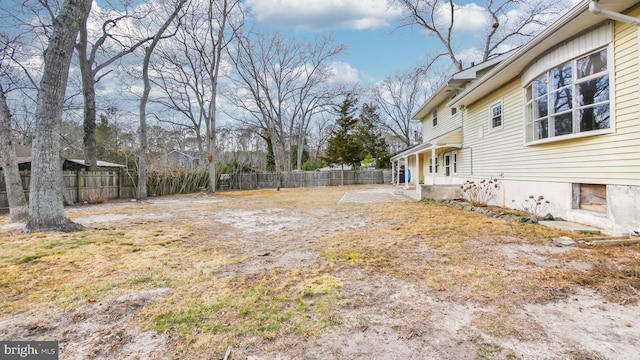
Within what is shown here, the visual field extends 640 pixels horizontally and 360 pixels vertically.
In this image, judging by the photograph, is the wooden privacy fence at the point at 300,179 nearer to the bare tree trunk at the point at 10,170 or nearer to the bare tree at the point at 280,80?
the bare tree at the point at 280,80

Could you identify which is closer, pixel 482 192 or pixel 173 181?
pixel 482 192

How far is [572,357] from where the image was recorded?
1695 millimetres

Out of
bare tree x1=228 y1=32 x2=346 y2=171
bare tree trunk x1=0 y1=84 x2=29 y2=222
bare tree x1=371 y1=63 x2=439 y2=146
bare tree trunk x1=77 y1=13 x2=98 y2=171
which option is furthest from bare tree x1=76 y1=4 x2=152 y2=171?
bare tree x1=371 y1=63 x2=439 y2=146

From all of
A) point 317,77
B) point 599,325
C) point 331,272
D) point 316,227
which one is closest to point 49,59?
point 316,227

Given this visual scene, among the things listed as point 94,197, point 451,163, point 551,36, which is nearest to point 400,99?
point 451,163

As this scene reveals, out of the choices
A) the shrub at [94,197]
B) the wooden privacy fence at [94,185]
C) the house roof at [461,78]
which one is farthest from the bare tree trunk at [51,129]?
the house roof at [461,78]

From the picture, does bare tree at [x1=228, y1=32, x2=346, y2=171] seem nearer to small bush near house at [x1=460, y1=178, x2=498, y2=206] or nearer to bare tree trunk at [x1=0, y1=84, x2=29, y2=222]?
bare tree trunk at [x1=0, y1=84, x2=29, y2=222]

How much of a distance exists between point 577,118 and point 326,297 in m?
5.93

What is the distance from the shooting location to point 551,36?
5.23 metres

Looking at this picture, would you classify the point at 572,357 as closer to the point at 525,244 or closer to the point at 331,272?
the point at 331,272

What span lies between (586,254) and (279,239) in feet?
14.6

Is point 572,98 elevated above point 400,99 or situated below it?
below

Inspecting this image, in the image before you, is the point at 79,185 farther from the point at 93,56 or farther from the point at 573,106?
the point at 573,106

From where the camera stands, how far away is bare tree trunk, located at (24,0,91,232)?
5.21 meters
